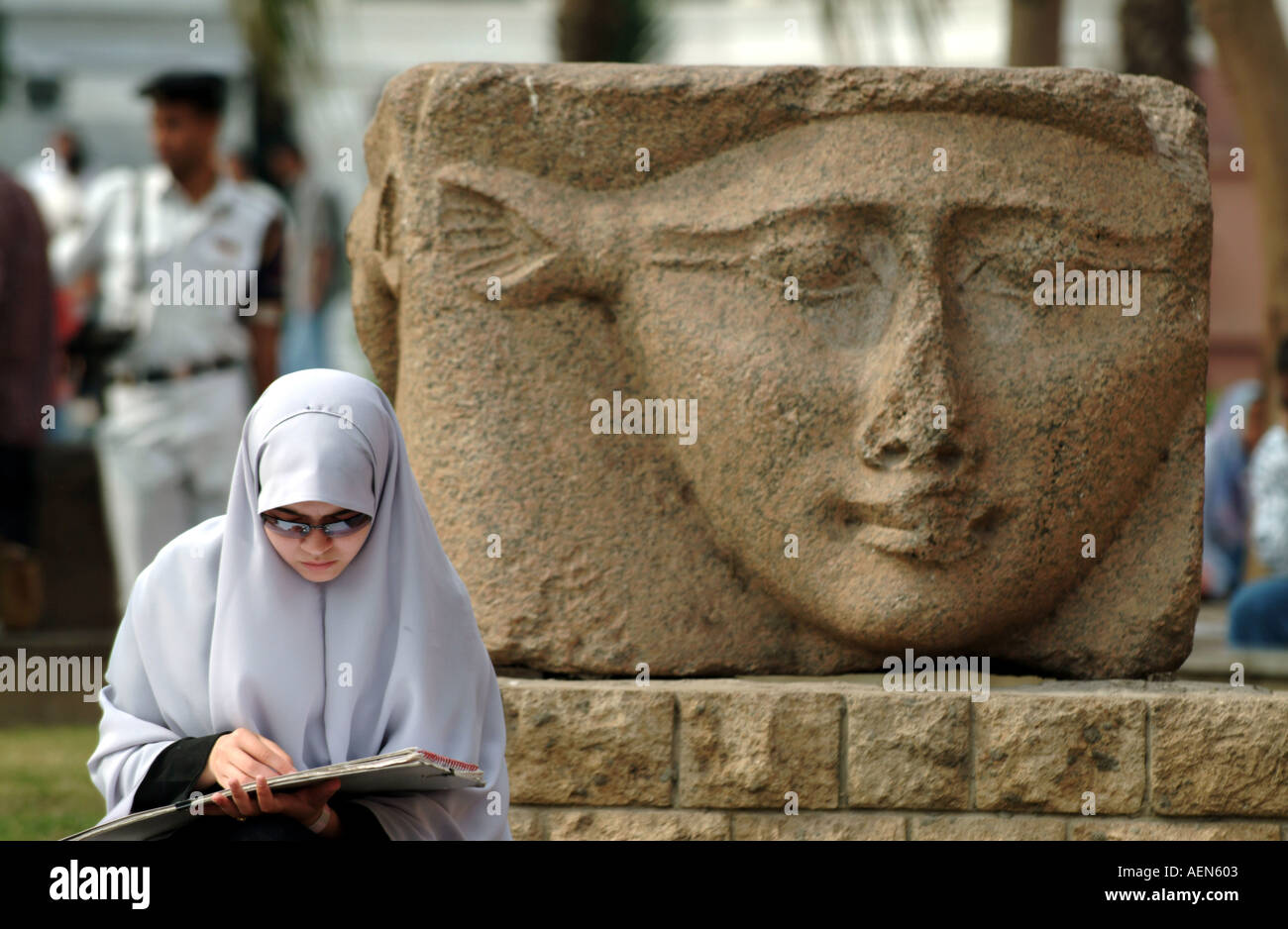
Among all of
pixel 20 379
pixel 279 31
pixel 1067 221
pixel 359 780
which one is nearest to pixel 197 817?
pixel 359 780

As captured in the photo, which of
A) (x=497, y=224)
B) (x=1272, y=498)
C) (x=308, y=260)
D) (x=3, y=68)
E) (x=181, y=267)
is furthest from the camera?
(x=3, y=68)

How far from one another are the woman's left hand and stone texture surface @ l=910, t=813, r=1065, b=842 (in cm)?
167

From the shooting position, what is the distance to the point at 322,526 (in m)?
2.74

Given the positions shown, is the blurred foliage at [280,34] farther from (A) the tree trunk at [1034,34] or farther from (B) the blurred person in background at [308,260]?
(A) the tree trunk at [1034,34]

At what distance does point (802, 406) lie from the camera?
13.1ft

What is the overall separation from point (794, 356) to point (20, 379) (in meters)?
4.47

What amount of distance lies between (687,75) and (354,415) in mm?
1639

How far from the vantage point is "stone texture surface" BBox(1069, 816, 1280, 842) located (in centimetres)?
390

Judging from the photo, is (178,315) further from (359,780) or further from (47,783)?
(359,780)

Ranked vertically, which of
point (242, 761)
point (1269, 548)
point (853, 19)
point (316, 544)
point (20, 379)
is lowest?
point (242, 761)

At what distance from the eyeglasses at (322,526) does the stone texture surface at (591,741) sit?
1254 millimetres

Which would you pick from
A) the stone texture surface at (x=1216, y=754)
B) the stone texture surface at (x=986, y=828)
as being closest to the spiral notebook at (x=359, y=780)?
the stone texture surface at (x=986, y=828)

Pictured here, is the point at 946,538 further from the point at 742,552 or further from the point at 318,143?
the point at 318,143

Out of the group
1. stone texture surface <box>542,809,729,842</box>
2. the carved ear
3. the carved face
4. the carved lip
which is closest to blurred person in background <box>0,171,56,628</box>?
the carved ear
